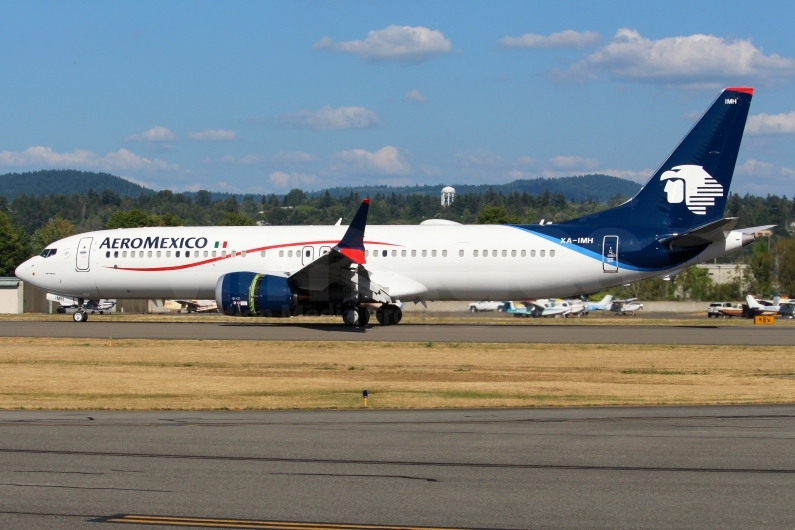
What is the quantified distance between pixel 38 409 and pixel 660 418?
982cm

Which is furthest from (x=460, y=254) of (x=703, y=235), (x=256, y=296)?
(x=703, y=235)

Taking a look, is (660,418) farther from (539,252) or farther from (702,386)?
(539,252)

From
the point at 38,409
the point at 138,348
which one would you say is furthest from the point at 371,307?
the point at 38,409

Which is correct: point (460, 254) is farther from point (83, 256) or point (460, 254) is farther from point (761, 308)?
point (761, 308)

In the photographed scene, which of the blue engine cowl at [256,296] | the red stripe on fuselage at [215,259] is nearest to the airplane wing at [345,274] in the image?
the blue engine cowl at [256,296]

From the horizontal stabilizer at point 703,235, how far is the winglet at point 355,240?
10.8m

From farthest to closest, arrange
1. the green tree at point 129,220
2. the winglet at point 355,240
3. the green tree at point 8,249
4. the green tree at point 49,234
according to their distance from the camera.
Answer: the green tree at point 49,234 → the green tree at point 129,220 → the green tree at point 8,249 → the winglet at point 355,240

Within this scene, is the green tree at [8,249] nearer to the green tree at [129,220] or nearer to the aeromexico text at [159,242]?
the green tree at [129,220]

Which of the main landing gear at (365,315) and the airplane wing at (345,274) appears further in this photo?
the main landing gear at (365,315)

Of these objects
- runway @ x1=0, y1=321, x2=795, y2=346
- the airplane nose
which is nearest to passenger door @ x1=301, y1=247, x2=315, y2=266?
runway @ x1=0, y1=321, x2=795, y2=346

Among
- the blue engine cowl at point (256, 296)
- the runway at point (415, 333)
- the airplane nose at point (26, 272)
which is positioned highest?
the airplane nose at point (26, 272)

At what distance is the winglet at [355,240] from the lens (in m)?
32.0

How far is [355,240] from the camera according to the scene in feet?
106

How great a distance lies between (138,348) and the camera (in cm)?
2812
